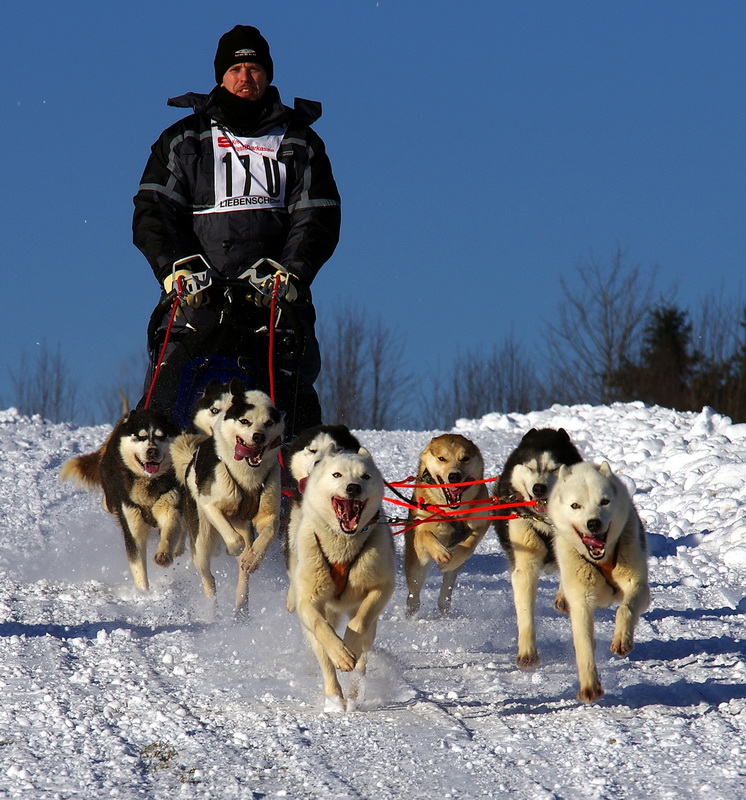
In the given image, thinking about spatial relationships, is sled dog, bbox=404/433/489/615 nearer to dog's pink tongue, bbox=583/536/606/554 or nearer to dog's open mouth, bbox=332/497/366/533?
dog's open mouth, bbox=332/497/366/533

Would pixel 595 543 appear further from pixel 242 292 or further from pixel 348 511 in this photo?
pixel 242 292

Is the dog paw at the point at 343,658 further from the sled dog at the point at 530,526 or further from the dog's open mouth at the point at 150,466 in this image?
the dog's open mouth at the point at 150,466

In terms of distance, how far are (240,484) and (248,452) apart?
0.19 m

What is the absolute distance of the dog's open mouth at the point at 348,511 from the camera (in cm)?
363

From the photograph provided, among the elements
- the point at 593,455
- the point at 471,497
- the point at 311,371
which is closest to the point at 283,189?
the point at 311,371

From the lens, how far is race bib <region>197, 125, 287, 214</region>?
509 centimetres

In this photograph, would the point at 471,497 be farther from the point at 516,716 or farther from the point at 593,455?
the point at 593,455

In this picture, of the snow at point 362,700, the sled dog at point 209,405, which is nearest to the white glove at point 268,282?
the sled dog at point 209,405

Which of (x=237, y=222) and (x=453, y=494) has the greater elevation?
(x=237, y=222)

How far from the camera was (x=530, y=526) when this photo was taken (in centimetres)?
394

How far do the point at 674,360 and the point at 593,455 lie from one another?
720 inches

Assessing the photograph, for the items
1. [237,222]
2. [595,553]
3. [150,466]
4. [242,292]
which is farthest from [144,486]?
[595,553]

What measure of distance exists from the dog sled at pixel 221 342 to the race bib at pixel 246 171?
13.8 inches

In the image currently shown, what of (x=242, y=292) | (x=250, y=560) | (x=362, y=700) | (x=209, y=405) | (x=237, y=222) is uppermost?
(x=237, y=222)
